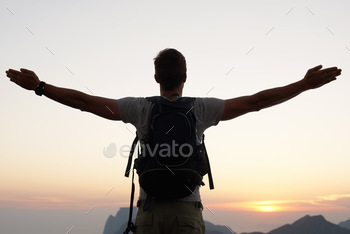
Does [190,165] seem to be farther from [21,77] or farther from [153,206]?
[21,77]

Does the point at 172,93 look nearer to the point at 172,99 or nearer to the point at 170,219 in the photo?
the point at 172,99

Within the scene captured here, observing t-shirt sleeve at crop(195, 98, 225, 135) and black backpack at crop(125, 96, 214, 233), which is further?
t-shirt sleeve at crop(195, 98, 225, 135)

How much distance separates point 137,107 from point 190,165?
41.3 inches

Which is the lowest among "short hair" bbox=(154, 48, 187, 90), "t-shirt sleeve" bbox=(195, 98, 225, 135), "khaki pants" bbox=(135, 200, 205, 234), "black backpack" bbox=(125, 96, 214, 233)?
"khaki pants" bbox=(135, 200, 205, 234)

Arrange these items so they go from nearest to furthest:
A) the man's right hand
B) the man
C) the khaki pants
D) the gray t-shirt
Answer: the khaki pants, the man, the gray t-shirt, the man's right hand

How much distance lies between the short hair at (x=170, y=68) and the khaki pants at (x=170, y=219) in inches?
62.4

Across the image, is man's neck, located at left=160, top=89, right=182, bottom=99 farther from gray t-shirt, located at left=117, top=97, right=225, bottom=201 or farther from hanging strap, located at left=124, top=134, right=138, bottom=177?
hanging strap, located at left=124, top=134, right=138, bottom=177

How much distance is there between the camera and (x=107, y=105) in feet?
17.5

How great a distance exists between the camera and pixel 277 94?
18.1 ft

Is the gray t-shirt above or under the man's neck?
under

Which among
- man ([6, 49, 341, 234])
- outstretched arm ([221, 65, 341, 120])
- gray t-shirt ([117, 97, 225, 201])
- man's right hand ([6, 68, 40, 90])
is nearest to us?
man ([6, 49, 341, 234])

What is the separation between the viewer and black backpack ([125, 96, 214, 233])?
498cm

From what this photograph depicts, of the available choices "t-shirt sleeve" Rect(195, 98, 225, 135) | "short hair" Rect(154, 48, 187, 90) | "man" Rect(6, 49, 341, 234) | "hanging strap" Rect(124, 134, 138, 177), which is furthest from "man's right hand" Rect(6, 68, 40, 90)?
"t-shirt sleeve" Rect(195, 98, 225, 135)

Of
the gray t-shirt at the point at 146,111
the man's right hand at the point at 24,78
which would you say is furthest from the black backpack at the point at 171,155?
the man's right hand at the point at 24,78
